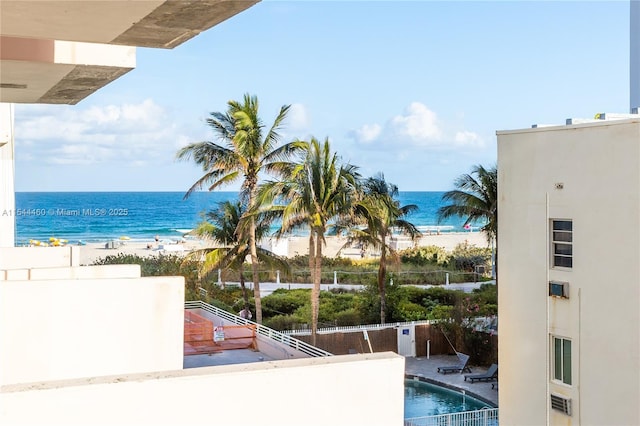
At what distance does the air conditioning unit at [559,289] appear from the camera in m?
12.7

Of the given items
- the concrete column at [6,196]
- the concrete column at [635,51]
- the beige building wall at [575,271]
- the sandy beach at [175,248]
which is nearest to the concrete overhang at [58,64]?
the beige building wall at [575,271]

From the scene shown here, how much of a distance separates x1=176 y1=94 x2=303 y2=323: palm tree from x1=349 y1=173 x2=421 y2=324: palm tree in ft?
9.64

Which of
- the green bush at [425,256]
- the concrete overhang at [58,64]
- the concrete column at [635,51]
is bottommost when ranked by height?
the green bush at [425,256]

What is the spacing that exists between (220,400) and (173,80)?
80322 mm

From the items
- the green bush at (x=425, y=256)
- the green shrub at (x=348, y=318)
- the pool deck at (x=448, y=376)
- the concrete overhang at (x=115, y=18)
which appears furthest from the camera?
the green bush at (x=425, y=256)

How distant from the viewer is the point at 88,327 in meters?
7.68

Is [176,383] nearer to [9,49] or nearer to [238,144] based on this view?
[9,49]

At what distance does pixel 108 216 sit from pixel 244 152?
57.6 m

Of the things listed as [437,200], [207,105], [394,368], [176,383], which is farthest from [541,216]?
[437,200]

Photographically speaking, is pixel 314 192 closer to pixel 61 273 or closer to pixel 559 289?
pixel 559 289

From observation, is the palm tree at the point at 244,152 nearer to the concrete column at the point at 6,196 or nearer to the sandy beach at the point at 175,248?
the concrete column at the point at 6,196

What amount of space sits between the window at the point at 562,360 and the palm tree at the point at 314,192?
10735 millimetres

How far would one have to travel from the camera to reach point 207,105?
82.6 m

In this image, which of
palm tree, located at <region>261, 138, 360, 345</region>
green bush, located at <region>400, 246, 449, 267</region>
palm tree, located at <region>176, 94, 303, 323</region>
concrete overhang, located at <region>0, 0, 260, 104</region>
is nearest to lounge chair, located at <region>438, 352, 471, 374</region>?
palm tree, located at <region>261, 138, 360, 345</region>
